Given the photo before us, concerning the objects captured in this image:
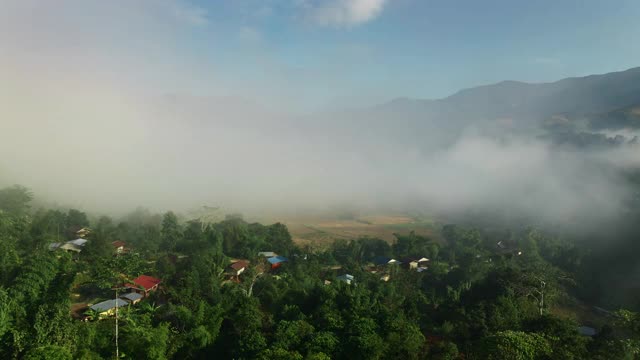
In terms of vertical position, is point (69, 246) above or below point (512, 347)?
below

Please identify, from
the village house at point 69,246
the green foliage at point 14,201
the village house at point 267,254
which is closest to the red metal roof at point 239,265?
the village house at point 267,254

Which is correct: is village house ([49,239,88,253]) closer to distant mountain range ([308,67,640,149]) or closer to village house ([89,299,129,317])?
village house ([89,299,129,317])

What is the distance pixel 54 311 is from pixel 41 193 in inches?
1984

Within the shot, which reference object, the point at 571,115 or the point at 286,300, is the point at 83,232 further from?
the point at 571,115

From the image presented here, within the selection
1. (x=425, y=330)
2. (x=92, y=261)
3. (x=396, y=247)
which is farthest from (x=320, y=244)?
(x=425, y=330)

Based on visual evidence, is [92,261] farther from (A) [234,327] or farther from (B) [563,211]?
(B) [563,211]

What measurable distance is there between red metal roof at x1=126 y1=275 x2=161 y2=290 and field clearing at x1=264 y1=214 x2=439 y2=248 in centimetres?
1733

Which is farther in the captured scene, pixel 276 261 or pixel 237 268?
pixel 276 261

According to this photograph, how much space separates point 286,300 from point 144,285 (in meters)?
7.79

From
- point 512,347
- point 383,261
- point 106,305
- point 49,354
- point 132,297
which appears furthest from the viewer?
point 383,261

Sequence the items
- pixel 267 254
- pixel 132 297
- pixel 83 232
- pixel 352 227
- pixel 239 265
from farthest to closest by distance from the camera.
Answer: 1. pixel 352 227
2. pixel 83 232
3. pixel 267 254
4. pixel 239 265
5. pixel 132 297

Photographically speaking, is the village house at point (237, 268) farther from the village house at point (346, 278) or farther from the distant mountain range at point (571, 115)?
the distant mountain range at point (571, 115)

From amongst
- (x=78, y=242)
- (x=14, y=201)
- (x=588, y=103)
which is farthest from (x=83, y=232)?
(x=588, y=103)

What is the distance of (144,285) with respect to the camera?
2202cm
